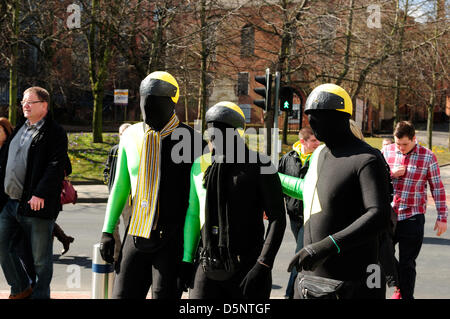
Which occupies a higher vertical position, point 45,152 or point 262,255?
point 45,152

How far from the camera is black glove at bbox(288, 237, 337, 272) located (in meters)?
2.54

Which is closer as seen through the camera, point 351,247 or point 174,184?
point 351,247

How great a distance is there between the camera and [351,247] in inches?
101

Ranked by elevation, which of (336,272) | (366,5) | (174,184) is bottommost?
(336,272)

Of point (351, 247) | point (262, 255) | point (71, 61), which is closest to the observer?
point (351, 247)

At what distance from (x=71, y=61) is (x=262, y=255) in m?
31.9

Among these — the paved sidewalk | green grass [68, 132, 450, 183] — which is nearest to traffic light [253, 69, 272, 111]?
the paved sidewalk

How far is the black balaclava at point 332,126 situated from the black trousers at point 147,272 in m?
1.11

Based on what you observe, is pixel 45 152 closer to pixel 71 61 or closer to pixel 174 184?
pixel 174 184

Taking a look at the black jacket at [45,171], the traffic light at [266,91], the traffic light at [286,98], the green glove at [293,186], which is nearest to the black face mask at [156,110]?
the green glove at [293,186]

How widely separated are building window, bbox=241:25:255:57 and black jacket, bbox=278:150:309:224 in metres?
17.5

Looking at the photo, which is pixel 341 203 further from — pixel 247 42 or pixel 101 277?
pixel 247 42

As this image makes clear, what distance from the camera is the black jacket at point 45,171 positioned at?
456 cm

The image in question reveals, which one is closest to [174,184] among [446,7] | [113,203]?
[113,203]
